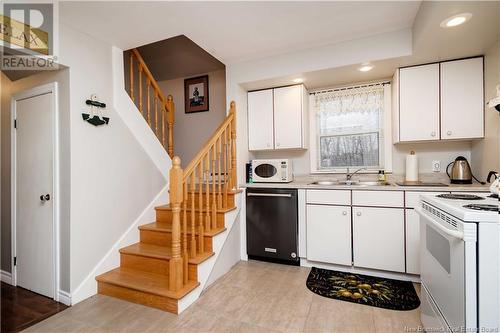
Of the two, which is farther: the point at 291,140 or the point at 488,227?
the point at 291,140

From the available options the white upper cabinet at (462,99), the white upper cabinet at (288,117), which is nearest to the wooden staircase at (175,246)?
the white upper cabinet at (288,117)

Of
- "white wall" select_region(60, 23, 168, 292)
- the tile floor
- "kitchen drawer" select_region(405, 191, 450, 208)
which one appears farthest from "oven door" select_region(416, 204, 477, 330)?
"white wall" select_region(60, 23, 168, 292)

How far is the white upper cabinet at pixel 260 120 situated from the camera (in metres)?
3.10

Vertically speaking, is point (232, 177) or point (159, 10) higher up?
point (159, 10)

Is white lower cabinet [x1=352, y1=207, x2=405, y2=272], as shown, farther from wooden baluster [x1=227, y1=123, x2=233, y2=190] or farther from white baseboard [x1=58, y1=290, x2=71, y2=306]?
white baseboard [x1=58, y1=290, x2=71, y2=306]

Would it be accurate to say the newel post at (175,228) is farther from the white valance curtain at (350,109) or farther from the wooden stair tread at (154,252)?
the white valance curtain at (350,109)

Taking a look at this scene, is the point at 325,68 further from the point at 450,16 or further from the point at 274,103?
the point at 450,16

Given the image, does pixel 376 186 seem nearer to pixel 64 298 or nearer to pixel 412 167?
pixel 412 167

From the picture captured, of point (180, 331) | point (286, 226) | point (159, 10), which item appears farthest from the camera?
point (286, 226)

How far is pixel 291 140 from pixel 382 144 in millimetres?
1121

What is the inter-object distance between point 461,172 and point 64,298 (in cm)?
395

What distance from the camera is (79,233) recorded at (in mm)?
2150

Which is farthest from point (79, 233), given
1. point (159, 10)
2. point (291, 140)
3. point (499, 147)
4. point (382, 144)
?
point (499, 147)

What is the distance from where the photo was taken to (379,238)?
7.92 feet
